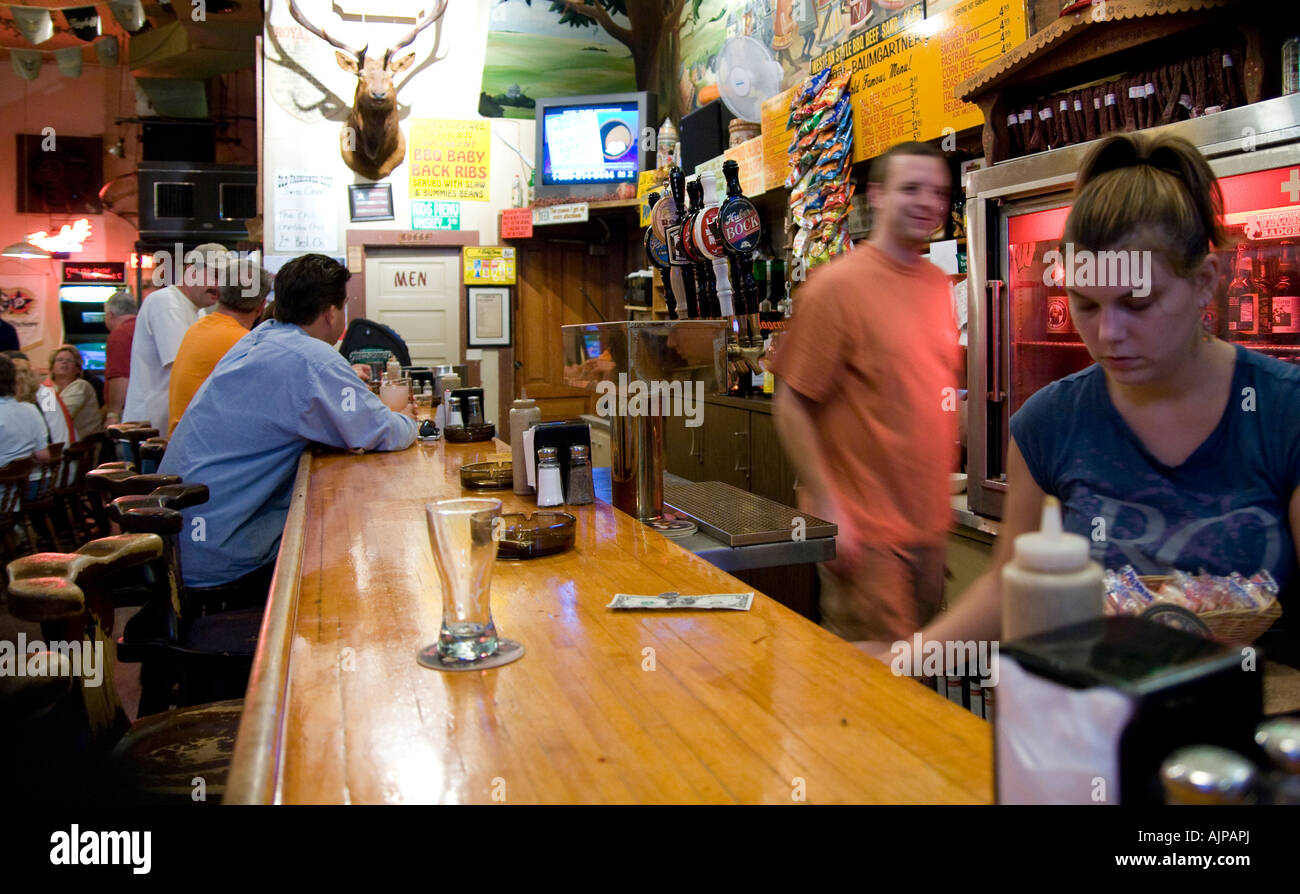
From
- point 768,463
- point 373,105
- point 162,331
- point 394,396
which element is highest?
point 373,105

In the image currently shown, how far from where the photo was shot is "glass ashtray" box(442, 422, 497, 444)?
404cm

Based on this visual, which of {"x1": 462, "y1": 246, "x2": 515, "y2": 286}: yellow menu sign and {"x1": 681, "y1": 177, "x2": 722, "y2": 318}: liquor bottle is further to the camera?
{"x1": 462, "y1": 246, "x2": 515, "y2": 286}: yellow menu sign

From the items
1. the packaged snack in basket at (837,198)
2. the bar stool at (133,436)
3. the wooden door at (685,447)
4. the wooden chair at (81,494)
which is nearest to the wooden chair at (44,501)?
the wooden chair at (81,494)

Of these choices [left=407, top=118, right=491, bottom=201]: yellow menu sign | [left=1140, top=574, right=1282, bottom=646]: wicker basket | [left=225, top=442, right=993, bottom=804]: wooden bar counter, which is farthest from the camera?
[left=407, top=118, right=491, bottom=201]: yellow menu sign

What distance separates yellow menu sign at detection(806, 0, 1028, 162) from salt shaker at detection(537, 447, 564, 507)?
220 centimetres

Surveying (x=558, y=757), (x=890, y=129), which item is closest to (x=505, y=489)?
(x=558, y=757)

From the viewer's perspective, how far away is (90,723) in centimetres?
159

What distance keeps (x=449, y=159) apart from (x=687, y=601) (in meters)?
7.08

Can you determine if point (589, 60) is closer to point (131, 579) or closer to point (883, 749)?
point (131, 579)

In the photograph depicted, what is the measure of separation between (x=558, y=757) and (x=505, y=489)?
1771 millimetres

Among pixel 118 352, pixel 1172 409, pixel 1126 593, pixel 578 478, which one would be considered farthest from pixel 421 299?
pixel 1126 593

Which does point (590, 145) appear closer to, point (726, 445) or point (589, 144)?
point (589, 144)

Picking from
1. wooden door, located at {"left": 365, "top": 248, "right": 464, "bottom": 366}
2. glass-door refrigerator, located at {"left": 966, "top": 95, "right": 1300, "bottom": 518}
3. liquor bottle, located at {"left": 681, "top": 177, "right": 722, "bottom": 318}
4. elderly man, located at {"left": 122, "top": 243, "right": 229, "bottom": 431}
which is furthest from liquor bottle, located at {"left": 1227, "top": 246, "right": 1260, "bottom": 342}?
wooden door, located at {"left": 365, "top": 248, "right": 464, "bottom": 366}

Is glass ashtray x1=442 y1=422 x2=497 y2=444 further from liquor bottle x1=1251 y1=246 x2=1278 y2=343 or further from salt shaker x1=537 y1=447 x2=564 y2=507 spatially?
liquor bottle x1=1251 y1=246 x2=1278 y2=343
